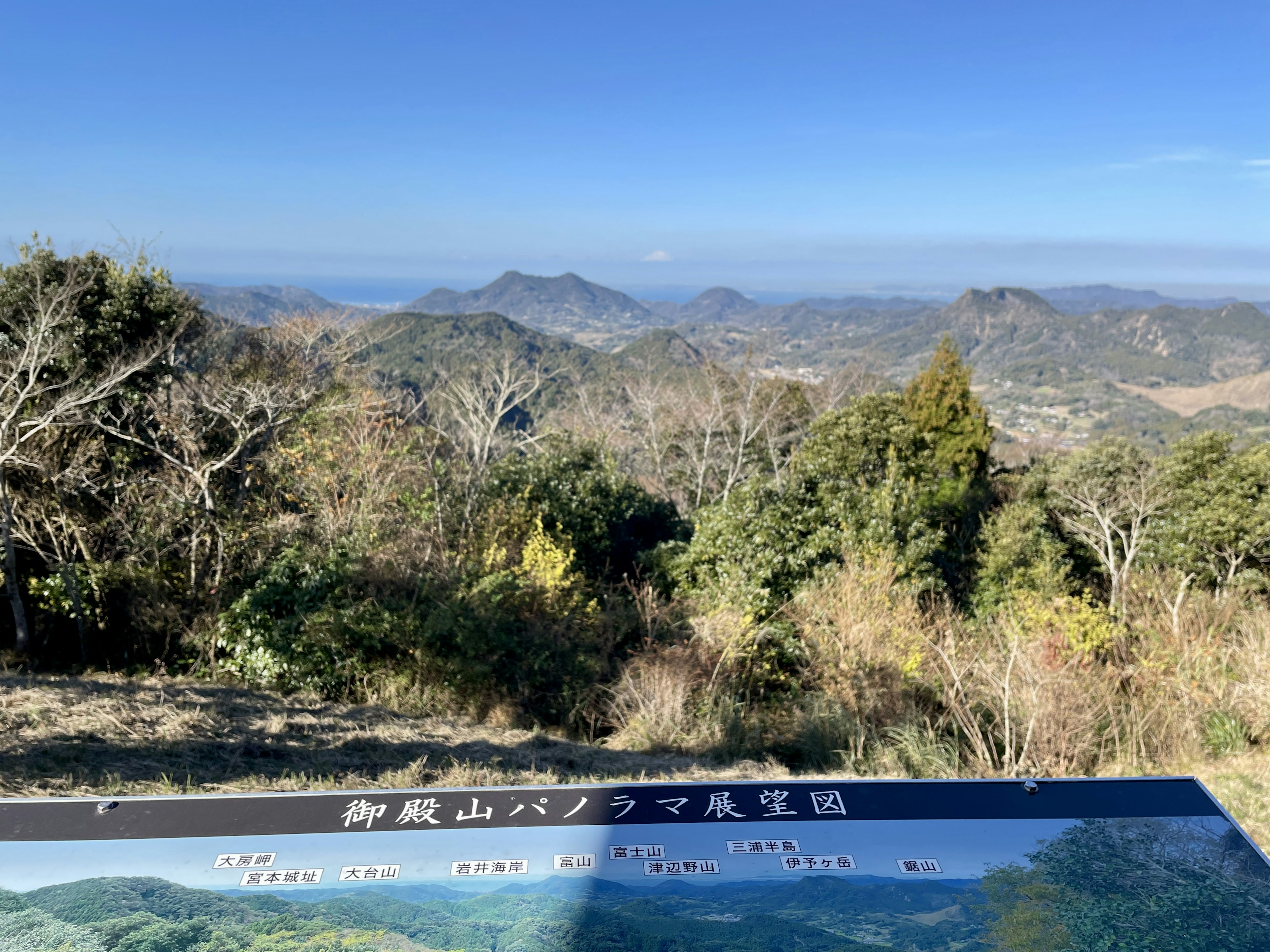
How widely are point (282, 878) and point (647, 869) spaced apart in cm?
118

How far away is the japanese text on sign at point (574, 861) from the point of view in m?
2.53

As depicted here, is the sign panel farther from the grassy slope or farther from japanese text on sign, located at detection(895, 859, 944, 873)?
the grassy slope

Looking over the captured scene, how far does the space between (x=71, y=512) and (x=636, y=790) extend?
958cm

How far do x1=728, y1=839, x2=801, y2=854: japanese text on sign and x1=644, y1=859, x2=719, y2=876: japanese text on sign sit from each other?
0.33 ft

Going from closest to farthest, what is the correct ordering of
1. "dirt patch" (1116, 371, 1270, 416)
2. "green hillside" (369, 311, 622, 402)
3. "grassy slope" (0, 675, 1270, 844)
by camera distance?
"grassy slope" (0, 675, 1270, 844), "green hillside" (369, 311, 622, 402), "dirt patch" (1116, 371, 1270, 416)

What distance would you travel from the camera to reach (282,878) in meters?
2.50

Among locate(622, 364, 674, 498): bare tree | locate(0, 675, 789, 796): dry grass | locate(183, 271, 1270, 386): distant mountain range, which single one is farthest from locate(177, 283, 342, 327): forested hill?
locate(183, 271, 1270, 386): distant mountain range

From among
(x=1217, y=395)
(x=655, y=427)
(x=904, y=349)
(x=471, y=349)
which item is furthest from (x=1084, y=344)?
(x=655, y=427)

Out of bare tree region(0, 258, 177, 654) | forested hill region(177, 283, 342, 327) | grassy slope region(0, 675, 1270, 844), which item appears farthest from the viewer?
forested hill region(177, 283, 342, 327)

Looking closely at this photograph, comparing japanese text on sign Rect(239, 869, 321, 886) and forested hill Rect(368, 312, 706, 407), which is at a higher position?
forested hill Rect(368, 312, 706, 407)

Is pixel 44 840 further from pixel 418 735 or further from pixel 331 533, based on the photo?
pixel 331 533

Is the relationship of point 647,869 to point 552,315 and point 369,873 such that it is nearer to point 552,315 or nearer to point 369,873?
point 369,873

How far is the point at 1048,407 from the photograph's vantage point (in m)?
119

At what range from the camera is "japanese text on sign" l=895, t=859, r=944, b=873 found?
99.7 inches
